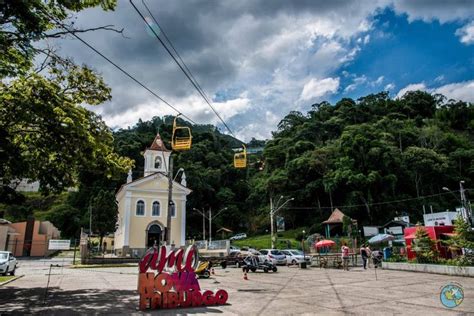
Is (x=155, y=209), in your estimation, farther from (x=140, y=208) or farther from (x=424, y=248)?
(x=424, y=248)

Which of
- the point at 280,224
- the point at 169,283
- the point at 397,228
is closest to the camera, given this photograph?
the point at 169,283

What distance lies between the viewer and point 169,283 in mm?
9609

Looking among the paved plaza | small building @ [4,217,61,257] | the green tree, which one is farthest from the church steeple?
the green tree

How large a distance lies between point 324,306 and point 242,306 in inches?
84.2

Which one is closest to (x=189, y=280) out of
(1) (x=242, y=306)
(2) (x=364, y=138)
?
(1) (x=242, y=306)

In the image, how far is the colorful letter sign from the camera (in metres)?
9.31

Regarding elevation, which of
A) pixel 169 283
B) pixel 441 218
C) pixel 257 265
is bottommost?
pixel 257 265

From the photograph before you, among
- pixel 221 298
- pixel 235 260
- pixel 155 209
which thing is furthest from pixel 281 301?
pixel 155 209

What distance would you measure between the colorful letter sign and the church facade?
97.8 ft

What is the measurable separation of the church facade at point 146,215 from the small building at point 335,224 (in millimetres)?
19633

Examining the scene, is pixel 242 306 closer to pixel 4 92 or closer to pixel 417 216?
pixel 4 92

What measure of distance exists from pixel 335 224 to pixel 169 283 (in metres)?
41.8

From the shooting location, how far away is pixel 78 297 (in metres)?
11.4

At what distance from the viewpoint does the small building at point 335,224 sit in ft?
155
